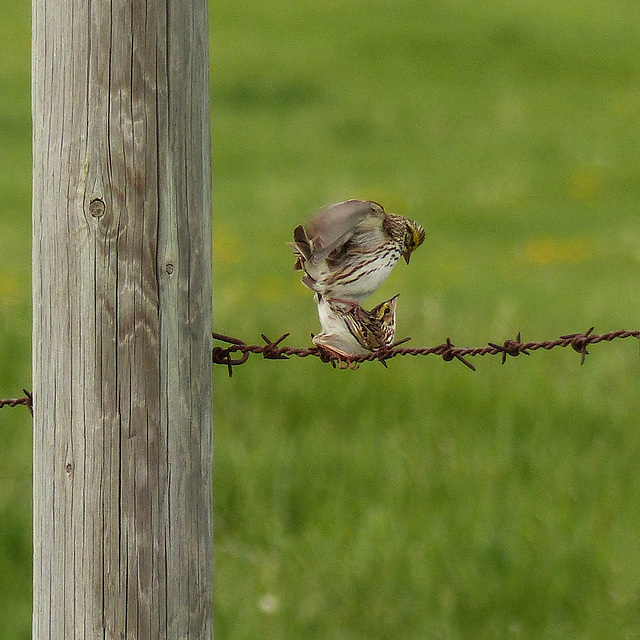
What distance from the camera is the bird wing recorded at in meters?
3.42

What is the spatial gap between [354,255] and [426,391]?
3.72 m

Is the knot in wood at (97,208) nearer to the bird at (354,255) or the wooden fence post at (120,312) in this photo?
the wooden fence post at (120,312)

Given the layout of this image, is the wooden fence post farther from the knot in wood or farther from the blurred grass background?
the blurred grass background

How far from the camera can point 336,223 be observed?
3.49m

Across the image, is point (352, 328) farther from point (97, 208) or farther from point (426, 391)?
point (426, 391)

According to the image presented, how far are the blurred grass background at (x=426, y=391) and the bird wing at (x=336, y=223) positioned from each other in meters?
0.58

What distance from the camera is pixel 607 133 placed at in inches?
768

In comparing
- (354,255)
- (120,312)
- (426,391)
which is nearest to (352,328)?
(354,255)

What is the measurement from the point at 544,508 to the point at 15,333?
415cm

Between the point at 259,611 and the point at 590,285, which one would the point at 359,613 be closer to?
the point at 259,611

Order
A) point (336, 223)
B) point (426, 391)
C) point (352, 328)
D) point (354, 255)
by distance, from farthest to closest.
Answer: point (426, 391)
point (354, 255)
point (352, 328)
point (336, 223)

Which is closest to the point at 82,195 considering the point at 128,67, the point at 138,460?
the point at 128,67

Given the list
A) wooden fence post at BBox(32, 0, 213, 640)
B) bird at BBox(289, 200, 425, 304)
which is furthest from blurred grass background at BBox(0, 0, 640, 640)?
wooden fence post at BBox(32, 0, 213, 640)

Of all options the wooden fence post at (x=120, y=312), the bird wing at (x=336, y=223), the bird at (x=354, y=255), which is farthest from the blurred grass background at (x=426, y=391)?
the wooden fence post at (x=120, y=312)
